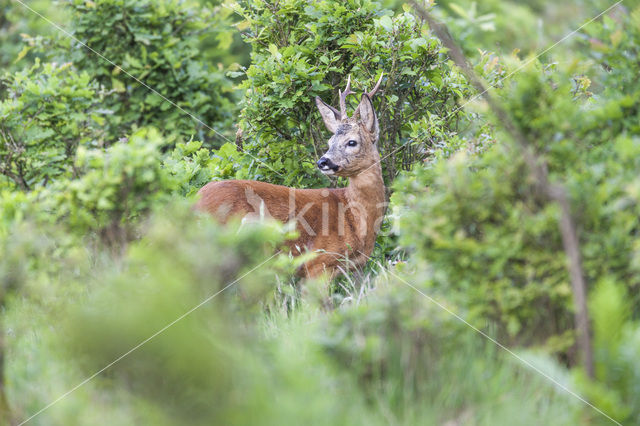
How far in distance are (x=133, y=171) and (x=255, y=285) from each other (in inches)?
34.0

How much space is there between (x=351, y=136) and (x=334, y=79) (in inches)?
34.1

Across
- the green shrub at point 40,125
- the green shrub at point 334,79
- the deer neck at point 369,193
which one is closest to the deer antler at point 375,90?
the green shrub at point 334,79

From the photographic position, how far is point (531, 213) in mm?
3160

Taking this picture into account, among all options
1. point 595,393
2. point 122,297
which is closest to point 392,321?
point 595,393

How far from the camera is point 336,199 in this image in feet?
19.5

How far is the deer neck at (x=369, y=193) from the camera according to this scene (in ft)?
Result: 19.2

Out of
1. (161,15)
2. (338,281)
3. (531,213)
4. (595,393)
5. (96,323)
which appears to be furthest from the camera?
(161,15)

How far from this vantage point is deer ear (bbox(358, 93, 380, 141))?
5.68 m

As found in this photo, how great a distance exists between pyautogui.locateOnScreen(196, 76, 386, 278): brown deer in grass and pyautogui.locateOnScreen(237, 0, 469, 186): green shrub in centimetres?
32

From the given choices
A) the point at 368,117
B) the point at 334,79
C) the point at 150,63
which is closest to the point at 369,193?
the point at 368,117

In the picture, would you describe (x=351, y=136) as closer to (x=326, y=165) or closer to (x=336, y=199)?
(x=326, y=165)

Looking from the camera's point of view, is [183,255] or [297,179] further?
[297,179]

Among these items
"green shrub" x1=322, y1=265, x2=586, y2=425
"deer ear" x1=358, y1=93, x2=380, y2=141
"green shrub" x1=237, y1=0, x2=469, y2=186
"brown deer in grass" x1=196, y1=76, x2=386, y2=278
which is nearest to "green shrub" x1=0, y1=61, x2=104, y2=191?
"green shrub" x1=237, y1=0, x2=469, y2=186

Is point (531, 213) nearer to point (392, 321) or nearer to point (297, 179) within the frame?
point (392, 321)
